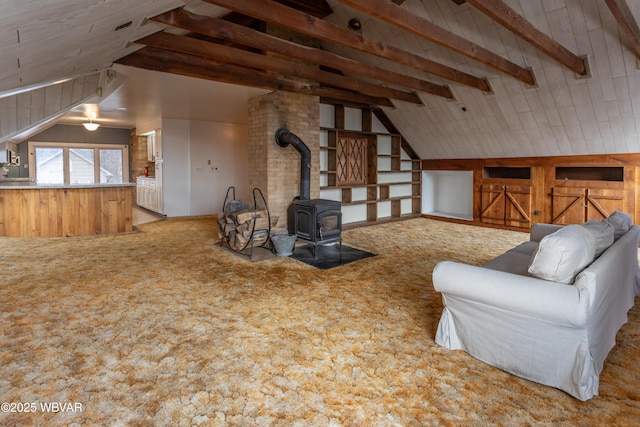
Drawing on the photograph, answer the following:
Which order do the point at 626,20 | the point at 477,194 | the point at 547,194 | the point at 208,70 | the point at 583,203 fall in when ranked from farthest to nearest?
the point at 477,194, the point at 547,194, the point at 583,203, the point at 208,70, the point at 626,20

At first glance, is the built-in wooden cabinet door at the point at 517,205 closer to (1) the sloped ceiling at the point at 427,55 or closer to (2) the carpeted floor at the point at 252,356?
(1) the sloped ceiling at the point at 427,55

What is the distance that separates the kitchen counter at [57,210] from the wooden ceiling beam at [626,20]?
25.0 feet

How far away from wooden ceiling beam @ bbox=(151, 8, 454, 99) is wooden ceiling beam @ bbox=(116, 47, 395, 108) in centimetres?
49

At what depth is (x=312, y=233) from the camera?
5.16m

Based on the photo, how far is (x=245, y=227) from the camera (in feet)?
17.1

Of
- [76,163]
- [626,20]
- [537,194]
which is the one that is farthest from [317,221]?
[76,163]

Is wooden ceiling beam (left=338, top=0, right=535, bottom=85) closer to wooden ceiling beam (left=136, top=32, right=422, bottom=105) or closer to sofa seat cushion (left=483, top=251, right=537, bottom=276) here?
wooden ceiling beam (left=136, top=32, right=422, bottom=105)

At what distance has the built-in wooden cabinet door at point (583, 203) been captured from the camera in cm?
615

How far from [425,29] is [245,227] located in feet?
11.2

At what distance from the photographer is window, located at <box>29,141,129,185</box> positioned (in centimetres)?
1027

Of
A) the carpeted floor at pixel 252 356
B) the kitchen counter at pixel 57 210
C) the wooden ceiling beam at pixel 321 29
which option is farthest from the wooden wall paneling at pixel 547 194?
the kitchen counter at pixel 57 210

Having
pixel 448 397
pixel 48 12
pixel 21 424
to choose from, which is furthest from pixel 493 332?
pixel 48 12

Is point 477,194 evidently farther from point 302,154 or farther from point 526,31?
point 526,31

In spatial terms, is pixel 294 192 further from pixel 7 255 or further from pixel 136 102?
pixel 7 255
